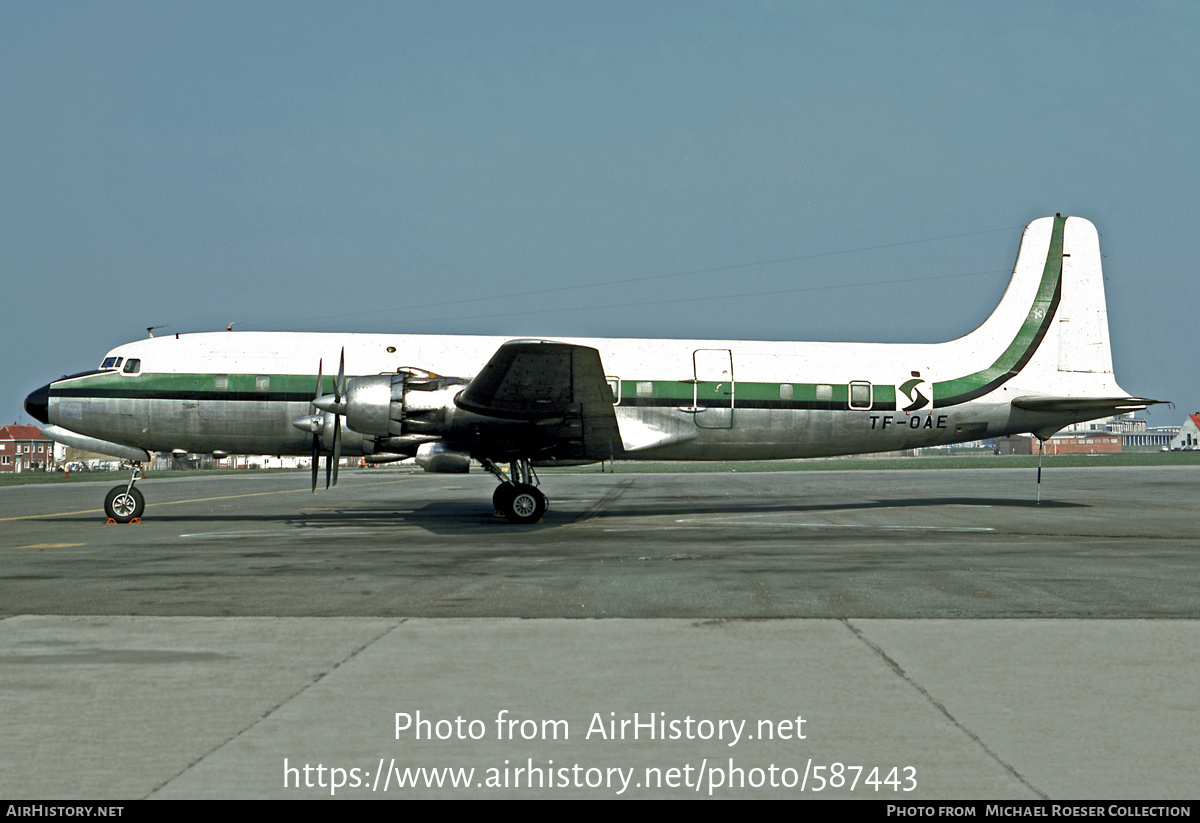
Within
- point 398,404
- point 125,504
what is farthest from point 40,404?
point 398,404

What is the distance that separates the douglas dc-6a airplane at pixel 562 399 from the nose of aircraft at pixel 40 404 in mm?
34

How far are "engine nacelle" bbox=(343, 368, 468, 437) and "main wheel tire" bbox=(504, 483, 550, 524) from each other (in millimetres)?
2388

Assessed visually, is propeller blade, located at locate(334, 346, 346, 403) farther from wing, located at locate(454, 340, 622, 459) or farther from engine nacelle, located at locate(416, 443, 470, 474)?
wing, located at locate(454, 340, 622, 459)

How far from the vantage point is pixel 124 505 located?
21594 mm

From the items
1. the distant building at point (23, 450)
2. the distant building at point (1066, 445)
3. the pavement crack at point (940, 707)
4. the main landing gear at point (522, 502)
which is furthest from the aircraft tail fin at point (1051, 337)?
the distant building at point (23, 450)

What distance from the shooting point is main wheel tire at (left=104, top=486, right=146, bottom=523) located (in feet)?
70.5

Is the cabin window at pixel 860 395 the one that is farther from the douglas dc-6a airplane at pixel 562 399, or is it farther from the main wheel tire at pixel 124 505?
the main wheel tire at pixel 124 505

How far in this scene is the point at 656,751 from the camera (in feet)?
16.3

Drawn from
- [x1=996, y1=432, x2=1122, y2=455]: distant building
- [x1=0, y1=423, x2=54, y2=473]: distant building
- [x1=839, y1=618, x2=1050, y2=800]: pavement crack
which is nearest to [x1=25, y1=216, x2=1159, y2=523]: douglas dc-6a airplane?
[x1=839, y1=618, x2=1050, y2=800]: pavement crack

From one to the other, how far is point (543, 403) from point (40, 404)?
12484 millimetres

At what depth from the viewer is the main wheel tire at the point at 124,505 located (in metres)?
21.5

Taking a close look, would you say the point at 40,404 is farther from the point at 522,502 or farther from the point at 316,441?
the point at 522,502

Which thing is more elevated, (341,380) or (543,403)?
(341,380)

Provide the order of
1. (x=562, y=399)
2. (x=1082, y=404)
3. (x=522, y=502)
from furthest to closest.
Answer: (x=1082, y=404) < (x=522, y=502) < (x=562, y=399)
